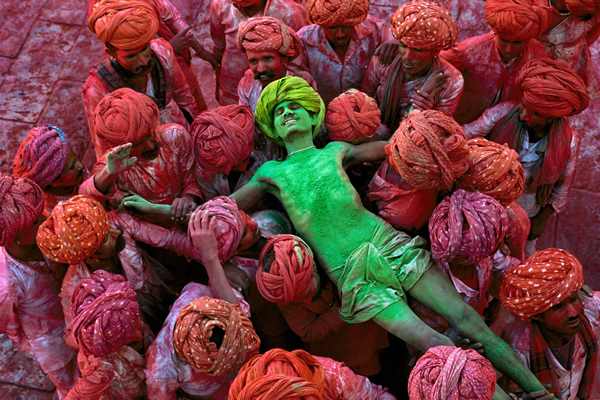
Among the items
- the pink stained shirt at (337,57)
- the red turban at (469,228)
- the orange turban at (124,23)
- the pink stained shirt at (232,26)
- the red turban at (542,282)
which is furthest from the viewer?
the pink stained shirt at (232,26)

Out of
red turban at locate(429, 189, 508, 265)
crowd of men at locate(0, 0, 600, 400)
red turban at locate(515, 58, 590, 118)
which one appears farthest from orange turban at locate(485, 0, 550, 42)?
red turban at locate(429, 189, 508, 265)

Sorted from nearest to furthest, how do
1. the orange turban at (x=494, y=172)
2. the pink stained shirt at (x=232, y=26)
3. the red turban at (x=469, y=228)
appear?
the red turban at (x=469, y=228), the orange turban at (x=494, y=172), the pink stained shirt at (x=232, y=26)

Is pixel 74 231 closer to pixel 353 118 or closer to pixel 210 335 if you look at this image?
pixel 210 335

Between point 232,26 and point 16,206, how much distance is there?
207 centimetres

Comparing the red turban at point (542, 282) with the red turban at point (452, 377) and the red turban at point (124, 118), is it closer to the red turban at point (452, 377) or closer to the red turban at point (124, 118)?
the red turban at point (452, 377)

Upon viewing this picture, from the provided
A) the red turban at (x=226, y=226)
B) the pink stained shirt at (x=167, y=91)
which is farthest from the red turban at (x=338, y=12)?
the red turban at (x=226, y=226)

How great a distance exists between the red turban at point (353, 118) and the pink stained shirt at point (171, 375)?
3.79ft

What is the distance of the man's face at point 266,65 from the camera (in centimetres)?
439

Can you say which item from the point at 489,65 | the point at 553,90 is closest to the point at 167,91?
the point at 489,65

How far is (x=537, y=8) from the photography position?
4.41m

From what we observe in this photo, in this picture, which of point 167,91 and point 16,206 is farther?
point 167,91

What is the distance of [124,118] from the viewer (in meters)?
3.93

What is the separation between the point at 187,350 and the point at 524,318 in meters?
1.58

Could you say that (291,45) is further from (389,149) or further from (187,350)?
(187,350)
